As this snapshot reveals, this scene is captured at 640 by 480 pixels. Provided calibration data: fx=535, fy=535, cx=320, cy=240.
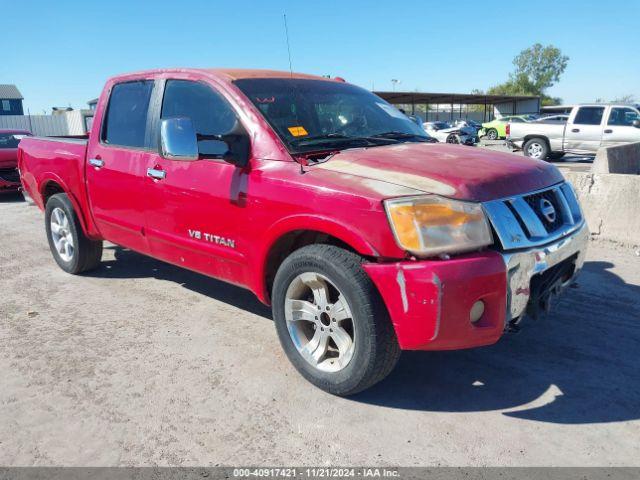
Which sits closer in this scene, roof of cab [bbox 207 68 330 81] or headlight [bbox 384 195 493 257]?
headlight [bbox 384 195 493 257]

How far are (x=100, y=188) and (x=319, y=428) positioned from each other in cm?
301

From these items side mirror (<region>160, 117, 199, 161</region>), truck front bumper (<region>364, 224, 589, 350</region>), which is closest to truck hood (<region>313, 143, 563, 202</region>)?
truck front bumper (<region>364, 224, 589, 350</region>)

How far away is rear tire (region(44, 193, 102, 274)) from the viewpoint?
520 cm

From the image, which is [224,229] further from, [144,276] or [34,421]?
[144,276]

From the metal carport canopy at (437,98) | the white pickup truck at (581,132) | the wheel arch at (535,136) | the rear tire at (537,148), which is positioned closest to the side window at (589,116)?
the white pickup truck at (581,132)

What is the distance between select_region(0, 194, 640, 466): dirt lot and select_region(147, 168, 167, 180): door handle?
1.14 m

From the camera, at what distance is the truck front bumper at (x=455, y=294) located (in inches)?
98.8

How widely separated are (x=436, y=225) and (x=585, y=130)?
14507mm

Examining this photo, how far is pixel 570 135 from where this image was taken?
50.3 ft

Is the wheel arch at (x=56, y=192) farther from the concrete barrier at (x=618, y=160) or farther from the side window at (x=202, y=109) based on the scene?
the concrete barrier at (x=618, y=160)

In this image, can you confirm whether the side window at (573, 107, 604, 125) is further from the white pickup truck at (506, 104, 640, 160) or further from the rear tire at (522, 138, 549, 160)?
the rear tire at (522, 138, 549, 160)

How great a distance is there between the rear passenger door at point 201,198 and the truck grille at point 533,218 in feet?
4.99

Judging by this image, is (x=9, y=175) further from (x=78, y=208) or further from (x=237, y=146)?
(x=237, y=146)

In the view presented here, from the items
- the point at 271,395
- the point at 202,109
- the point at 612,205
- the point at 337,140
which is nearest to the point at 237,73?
the point at 202,109
